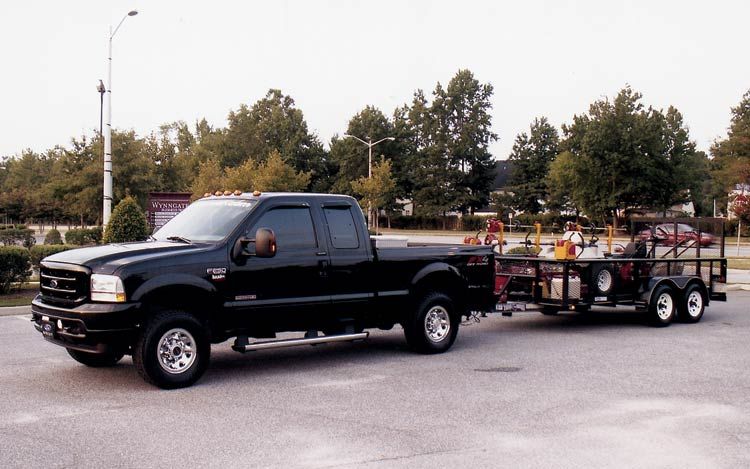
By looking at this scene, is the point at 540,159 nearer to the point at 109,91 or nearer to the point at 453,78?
the point at 453,78

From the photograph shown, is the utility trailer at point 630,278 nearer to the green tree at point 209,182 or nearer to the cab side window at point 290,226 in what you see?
the cab side window at point 290,226

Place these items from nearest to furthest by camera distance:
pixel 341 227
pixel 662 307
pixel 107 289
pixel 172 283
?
pixel 107 289 → pixel 172 283 → pixel 341 227 → pixel 662 307

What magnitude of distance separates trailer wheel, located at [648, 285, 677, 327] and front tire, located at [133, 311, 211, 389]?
8.20 m

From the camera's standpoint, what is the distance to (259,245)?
28.8 ft

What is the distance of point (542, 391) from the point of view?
8.59m

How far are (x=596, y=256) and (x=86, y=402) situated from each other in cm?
891

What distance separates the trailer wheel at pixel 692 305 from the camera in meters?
14.2

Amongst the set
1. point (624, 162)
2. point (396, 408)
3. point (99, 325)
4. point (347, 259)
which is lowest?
point (396, 408)

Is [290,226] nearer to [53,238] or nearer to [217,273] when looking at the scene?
[217,273]

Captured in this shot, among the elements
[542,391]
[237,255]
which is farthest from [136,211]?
[542,391]

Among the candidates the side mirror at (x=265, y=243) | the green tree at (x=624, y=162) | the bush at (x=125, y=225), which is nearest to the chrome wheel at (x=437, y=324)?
the side mirror at (x=265, y=243)

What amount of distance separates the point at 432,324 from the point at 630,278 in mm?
4572

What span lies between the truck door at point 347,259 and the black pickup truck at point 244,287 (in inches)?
0.6

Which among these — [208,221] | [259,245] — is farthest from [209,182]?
[259,245]
